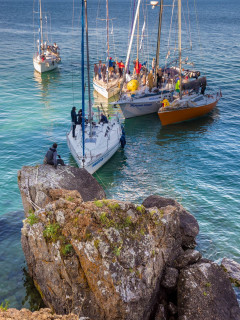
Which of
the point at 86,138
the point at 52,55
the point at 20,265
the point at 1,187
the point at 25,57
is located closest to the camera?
the point at 20,265

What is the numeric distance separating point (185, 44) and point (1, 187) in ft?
201

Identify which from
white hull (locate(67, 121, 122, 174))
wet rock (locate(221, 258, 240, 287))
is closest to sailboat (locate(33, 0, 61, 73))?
white hull (locate(67, 121, 122, 174))

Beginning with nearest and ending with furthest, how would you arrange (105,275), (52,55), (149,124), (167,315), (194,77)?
(105,275), (167,315), (149,124), (194,77), (52,55)

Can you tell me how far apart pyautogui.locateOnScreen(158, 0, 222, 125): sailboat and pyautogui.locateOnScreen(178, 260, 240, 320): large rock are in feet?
75.0

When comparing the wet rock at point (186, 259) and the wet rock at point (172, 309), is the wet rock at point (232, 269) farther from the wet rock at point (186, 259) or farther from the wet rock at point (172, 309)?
the wet rock at point (172, 309)

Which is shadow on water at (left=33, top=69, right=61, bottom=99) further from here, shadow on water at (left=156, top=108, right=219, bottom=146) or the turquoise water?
shadow on water at (left=156, top=108, right=219, bottom=146)

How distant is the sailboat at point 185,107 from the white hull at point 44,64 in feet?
77.6

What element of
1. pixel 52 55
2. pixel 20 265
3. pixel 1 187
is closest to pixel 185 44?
pixel 52 55

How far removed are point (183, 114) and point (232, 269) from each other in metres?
21.6

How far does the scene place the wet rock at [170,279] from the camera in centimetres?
1272

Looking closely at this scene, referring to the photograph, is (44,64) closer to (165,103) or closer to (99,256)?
(165,103)

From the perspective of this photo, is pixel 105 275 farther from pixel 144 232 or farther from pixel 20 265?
pixel 20 265

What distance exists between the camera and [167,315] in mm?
12562

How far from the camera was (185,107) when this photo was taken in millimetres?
35281
